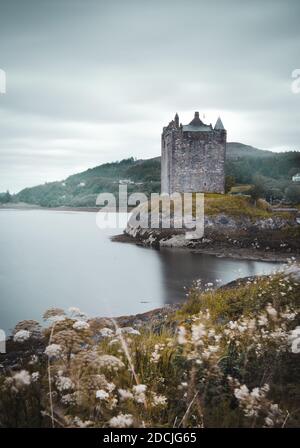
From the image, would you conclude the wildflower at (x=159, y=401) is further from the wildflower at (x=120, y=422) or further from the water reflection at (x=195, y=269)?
the water reflection at (x=195, y=269)

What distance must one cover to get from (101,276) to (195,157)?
30311 millimetres

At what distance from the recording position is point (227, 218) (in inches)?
1753

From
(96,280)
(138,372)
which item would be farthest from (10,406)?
(96,280)

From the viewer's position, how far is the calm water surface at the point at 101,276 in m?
19.4

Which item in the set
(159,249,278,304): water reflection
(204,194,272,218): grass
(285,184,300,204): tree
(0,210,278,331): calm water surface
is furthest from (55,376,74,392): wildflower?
(285,184,300,204): tree

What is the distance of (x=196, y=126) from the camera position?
178 feet

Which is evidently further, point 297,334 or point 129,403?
point 297,334

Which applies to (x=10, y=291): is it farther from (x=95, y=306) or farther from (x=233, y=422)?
(x=233, y=422)

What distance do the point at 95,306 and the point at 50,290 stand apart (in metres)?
5.02

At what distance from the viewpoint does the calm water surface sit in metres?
19.4

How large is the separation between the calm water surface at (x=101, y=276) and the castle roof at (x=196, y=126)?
1961 centimetres

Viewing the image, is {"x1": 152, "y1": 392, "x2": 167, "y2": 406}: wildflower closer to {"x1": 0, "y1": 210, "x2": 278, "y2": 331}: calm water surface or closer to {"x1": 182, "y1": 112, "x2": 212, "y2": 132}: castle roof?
{"x1": 0, "y1": 210, "x2": 278, "y2": 331}: calm water surface

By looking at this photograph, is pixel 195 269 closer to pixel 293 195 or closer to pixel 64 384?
pixel 64 384

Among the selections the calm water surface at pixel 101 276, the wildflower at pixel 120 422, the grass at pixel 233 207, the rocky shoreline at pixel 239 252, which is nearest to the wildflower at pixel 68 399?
the wildflower at pixel 120 422
